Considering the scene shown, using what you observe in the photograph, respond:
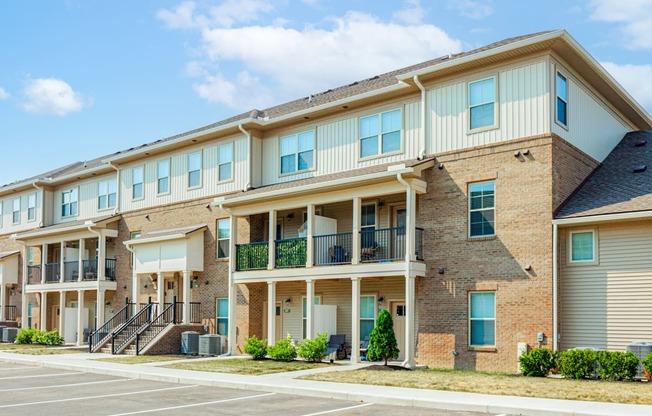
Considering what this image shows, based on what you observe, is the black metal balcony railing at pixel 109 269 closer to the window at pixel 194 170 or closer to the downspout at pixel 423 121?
the window at pixel 194 170

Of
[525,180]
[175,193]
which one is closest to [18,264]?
[175,193]

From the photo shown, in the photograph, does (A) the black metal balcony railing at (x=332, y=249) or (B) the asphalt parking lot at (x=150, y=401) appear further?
(A) the black metal balcony railing at (x=332, y=249)

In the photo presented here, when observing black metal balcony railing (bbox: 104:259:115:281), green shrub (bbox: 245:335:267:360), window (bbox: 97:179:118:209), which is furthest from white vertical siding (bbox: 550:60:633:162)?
window (bbox: 97:179:118:209)

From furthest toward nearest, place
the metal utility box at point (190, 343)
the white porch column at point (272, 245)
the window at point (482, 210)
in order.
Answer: the metal utility box at point (190, 343), the white porch column at point (272, 245), the window at point (482, 210)

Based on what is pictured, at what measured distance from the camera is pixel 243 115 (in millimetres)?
31125

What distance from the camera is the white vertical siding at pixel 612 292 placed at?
61.7ft

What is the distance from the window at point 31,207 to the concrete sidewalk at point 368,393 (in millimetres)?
19294

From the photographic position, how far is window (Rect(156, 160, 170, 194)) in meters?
31.9

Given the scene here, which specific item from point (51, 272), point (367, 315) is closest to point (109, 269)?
point (51, 272)

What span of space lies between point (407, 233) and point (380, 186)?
177 cm

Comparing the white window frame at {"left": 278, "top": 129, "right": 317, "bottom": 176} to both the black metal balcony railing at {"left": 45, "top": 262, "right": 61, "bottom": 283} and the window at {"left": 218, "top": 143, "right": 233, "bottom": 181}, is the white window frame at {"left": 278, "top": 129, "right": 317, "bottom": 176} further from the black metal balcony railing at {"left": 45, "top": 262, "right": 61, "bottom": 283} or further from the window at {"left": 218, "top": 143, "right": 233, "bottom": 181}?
the black metal balcony railing at {"left": 45, "top": 262, "right": 61, "bottom": 283}

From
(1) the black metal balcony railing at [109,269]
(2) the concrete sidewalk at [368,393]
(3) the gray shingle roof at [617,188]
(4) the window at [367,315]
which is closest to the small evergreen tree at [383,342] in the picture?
(2) the concrete sidewalk at [368,393]

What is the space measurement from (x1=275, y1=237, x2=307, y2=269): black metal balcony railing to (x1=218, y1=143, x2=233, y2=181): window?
4.90 metres

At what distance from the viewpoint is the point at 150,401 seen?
15.3 meters
